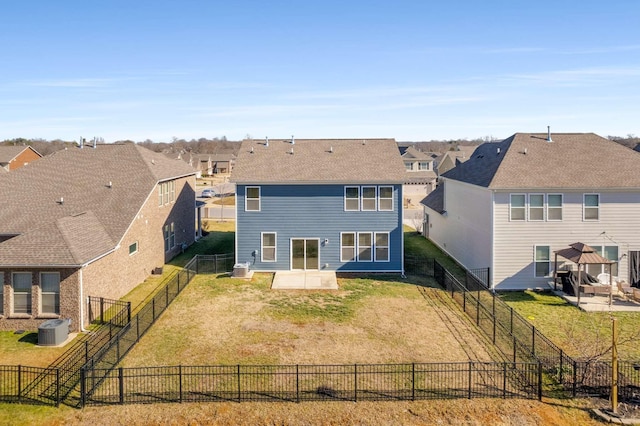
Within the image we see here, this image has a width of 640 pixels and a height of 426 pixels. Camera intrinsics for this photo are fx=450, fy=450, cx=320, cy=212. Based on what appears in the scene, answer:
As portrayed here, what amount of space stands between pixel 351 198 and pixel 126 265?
12.6 meters

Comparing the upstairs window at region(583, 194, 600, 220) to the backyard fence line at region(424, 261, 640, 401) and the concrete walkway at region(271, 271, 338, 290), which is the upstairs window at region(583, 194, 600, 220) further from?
the concrete walkway at region(271, 271, 338, 290)

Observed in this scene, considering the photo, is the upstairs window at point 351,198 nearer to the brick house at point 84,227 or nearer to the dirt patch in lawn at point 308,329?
the dirt patch in lawn at point 308,329

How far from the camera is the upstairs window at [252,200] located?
86.9 ft

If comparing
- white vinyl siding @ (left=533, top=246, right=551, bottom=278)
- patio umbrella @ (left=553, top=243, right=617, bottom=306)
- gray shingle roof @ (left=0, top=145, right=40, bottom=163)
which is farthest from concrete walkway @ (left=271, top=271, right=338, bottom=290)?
gray shingle roof @ (left=0, top=145, right=40, bottom=163)

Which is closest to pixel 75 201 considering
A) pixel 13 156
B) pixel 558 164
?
pixel 558 164

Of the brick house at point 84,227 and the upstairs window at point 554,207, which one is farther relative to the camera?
the upstairs window at point 554,207

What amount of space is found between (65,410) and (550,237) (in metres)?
22.0

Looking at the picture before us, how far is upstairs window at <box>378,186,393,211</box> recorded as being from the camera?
26.4 meters

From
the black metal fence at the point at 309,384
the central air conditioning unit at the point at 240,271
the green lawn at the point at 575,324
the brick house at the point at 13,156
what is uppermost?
the brick house at the point at 13,156

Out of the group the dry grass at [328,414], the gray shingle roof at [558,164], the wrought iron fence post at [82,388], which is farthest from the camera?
the gray shingle roof at [558,164]

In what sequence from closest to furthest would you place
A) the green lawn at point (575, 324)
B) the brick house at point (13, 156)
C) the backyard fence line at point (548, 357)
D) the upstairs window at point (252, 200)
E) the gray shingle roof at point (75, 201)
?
the backyard fence line at point (548, 357) → the green lawn at point (575, 324) → the gray shingle roof at point (75, 201) → the upstairs window at point (252, 200) → the brick house at point (13, 156)

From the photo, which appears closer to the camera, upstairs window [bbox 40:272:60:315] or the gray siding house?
upstairs window [bbox 40:272:60:315]

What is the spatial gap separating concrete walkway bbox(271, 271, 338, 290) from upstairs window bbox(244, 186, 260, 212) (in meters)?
4.05

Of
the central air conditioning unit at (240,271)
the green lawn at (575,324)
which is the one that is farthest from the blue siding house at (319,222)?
the green lawn at (575,324)
